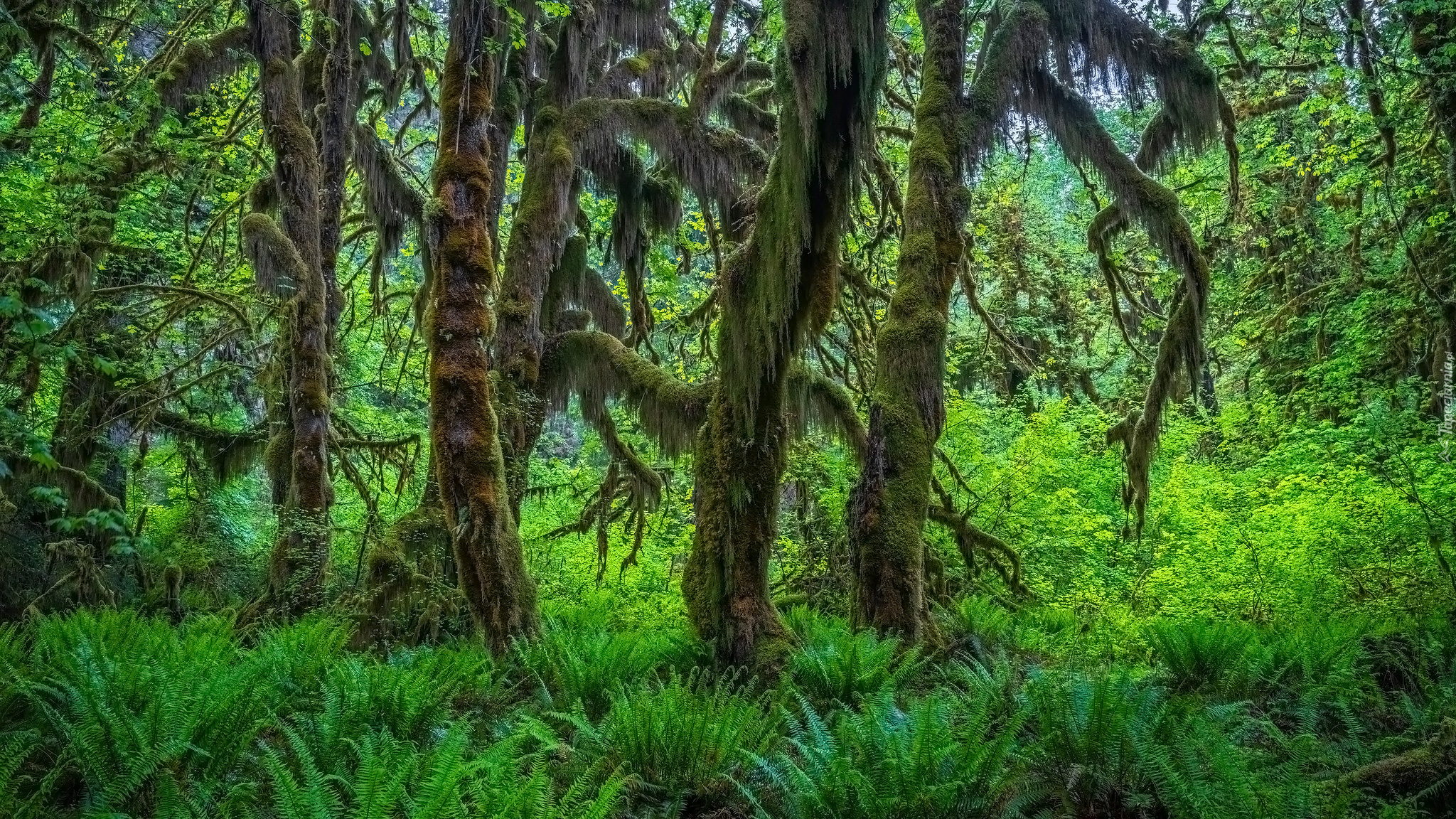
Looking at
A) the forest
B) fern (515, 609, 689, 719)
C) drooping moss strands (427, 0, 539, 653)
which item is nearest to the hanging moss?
the forest

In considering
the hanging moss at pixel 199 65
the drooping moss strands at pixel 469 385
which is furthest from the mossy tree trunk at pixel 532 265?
the hanging moss at pixel 199 65

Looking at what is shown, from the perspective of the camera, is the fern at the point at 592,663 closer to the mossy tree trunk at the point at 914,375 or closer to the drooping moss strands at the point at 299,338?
the mossy tree trunk at the point at 914,375

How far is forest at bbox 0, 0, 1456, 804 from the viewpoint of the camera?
3686 mm

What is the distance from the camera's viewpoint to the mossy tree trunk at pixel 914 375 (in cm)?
608

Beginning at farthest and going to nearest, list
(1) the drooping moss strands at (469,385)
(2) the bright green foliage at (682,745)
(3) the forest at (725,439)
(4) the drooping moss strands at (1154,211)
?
(4) the drooping moss strands at (1154,211), (1) the drooping moss strands at (469,385), (2) the bright green foliage at (682,745), (3) the forest at (725,439)

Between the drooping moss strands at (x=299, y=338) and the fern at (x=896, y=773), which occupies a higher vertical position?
the drooping moss strands at (x=299, y=338)

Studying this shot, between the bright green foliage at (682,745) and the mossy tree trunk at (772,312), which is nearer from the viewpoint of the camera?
the bright green foliage at (682,745)

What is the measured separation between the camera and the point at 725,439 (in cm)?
600

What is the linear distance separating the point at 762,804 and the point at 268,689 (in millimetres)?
2445

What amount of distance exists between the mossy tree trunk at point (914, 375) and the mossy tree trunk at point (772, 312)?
27.3 inches

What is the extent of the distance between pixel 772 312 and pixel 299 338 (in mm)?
4274

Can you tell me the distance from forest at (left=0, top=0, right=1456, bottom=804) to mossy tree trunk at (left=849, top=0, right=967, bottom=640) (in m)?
0.03

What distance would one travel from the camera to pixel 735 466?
5891 millimetres

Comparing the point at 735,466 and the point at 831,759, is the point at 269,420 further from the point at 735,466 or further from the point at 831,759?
the point at 831,759
